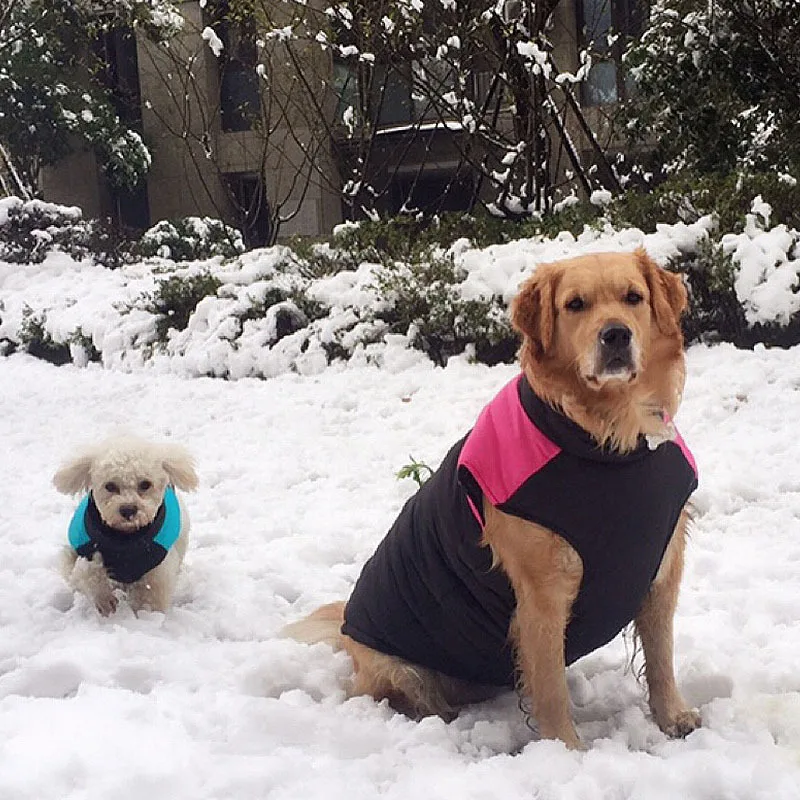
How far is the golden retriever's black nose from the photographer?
2137mm

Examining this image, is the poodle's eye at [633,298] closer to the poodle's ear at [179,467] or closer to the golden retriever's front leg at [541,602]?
the golden retriever's front leg at [541,602]

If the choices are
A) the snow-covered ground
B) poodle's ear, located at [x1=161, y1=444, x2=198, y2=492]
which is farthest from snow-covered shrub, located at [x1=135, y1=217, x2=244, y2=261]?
poodle's ear, located at [x1=161, y1=444, x2=198, y2=492]

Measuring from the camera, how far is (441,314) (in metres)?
7.36

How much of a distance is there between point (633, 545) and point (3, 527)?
3.63 metres

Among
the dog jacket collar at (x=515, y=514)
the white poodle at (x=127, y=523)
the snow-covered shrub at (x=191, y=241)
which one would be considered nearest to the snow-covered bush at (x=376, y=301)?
the snow-covered shrub at (x=191, y=241)

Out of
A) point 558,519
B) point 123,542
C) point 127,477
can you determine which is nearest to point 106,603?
point 123,542

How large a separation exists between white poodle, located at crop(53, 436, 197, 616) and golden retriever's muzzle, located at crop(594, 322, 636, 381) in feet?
7.56

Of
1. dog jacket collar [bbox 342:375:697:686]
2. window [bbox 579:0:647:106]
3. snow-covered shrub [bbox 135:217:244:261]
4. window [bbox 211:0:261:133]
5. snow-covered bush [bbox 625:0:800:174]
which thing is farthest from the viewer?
window [bbox 211:0:261:133]

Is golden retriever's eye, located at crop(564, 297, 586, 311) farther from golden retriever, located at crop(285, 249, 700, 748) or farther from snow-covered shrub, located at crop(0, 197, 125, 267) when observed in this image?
snow-covered shrub, located at crop(0, 197, 125, 267)

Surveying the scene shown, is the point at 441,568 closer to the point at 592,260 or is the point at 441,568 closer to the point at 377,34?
the point at 592,260

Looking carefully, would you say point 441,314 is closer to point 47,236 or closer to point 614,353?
point 614,353

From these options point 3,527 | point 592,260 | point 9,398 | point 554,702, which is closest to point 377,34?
point 9,398

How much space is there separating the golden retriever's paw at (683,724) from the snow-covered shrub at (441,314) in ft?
15.0

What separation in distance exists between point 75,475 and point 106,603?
0.68 metres
